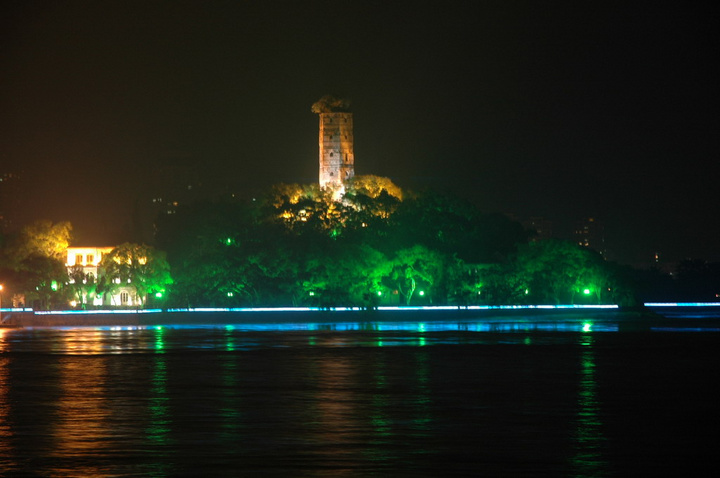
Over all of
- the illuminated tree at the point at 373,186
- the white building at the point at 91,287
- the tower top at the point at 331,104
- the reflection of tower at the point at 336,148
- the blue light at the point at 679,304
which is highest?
the tower top at the point at 331,104

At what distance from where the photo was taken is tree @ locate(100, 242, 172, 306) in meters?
100

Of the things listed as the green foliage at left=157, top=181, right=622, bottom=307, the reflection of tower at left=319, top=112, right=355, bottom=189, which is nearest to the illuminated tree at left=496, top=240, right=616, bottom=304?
the green foliage at left=157, top=181, right=622, bottom=307

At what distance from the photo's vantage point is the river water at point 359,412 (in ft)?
59.6

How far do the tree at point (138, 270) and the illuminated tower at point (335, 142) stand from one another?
103ft

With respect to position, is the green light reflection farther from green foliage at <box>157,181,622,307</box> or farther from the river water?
green foliage at <box>157,181,622,307</box>

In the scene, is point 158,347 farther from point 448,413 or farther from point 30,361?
point 448,413

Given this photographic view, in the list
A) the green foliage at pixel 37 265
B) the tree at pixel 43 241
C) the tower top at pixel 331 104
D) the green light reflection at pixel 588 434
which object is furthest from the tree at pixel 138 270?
the green light reflection at pixel 588 434

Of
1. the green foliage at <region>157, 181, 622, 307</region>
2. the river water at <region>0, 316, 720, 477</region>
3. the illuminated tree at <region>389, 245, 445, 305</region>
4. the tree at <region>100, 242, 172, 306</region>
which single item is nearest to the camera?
the river water at <region>0, 316, 720, 477</region>

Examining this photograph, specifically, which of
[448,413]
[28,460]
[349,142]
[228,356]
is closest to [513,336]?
[228,356]

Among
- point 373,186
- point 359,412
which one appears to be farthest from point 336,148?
point 359,412

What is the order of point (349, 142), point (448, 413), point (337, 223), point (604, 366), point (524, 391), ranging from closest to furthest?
point (448, 413) → point (524, 391) → point (604, 366) → point (337, 223) → point (349, 142)

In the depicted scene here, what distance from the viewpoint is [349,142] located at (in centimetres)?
13375

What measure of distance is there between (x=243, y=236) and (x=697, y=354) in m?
58.3

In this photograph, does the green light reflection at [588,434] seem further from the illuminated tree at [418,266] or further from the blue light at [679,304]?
the blue light at [679,304]
